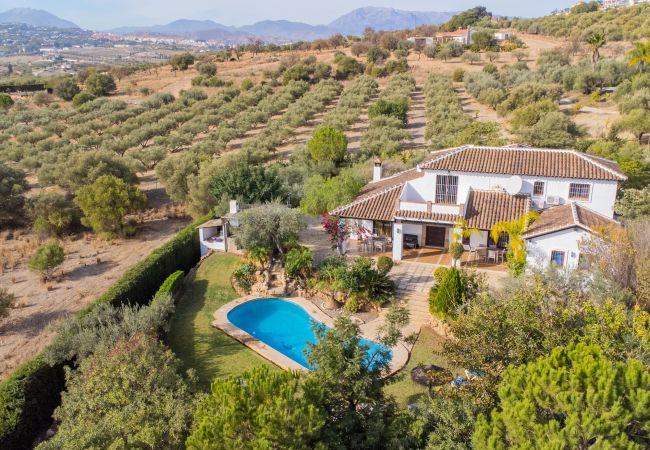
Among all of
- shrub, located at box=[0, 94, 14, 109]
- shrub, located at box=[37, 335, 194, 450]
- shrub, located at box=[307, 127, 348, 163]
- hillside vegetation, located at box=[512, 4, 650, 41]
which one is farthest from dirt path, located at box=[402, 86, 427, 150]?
shrub, located at box=[0, 94, 14, 109]

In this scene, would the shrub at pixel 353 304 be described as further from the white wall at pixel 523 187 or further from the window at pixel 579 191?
the window at pixel 579 191

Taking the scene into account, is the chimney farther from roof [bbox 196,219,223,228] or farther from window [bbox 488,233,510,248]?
roof [bbox 196,219,223,228]

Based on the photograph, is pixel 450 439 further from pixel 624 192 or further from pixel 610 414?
pixel 624 192

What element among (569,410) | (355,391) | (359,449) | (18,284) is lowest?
(18,284)

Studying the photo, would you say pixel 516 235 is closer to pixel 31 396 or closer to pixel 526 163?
pixel 526 163

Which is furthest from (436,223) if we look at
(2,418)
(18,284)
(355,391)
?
(18,284)

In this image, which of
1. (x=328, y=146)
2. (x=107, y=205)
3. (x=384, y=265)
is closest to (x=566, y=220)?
(x=384, y=265)
